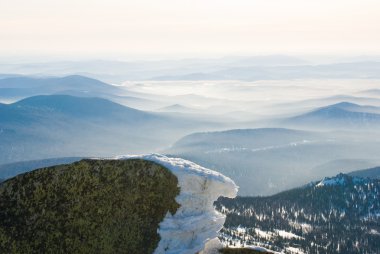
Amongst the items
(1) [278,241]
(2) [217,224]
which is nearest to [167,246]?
(2) [217,224]

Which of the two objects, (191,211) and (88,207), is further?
(191,211)

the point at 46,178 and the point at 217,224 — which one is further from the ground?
the point at 46,178

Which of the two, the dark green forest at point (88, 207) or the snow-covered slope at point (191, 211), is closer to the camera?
→ the dark green forest at point (88, 207)

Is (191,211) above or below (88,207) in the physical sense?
below

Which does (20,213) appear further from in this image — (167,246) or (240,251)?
(240,251)

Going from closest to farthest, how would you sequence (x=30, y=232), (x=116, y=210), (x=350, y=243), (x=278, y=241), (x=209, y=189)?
(x=30, y=232) < (x=116, y=210) < (x=209, y=189) < (x=278, y=241) < (x=350, y=243)

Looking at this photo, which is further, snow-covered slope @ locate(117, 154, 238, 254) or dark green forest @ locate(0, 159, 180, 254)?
snow-covered slope @ locate(117, 154, 238, 254)

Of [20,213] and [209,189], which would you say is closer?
[20,213]

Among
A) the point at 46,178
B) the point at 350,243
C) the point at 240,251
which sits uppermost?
the point at 46,178
